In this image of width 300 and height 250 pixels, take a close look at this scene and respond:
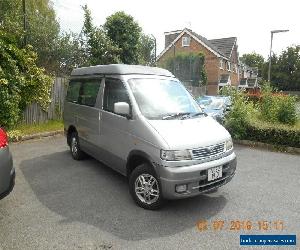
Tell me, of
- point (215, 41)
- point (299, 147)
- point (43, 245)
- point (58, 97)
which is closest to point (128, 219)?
point (43, 245)

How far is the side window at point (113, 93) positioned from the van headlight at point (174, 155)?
49.6 inches

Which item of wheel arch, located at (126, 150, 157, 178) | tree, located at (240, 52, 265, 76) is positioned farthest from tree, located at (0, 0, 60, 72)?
tree, located at (240, 52, 265, 76)

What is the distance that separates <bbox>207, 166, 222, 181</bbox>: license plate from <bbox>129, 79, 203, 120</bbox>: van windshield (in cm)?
101

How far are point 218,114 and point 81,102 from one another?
240 inches

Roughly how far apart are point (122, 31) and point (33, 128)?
27.7 ft

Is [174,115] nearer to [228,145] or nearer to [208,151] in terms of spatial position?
[208,151]

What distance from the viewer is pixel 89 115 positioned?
623 centimetres

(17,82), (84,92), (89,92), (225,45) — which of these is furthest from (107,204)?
(225,45)

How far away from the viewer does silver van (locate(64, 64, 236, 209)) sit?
4215 millimetres

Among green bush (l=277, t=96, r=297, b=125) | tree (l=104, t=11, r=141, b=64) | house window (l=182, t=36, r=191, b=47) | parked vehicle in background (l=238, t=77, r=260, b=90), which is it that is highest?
house window (l=182, t=36, r=191, b=47)

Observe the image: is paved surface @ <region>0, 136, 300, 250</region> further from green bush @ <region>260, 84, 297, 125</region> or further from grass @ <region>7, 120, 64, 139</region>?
green bush @ <region>260, 84, 297, 125</region>

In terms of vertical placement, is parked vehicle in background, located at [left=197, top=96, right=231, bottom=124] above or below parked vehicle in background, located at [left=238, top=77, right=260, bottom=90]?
below

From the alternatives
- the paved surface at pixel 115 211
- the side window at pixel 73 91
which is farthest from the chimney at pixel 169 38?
the paved surface at pixel 115 211

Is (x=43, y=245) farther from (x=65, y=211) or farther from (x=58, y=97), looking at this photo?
(x=58, y=97)
